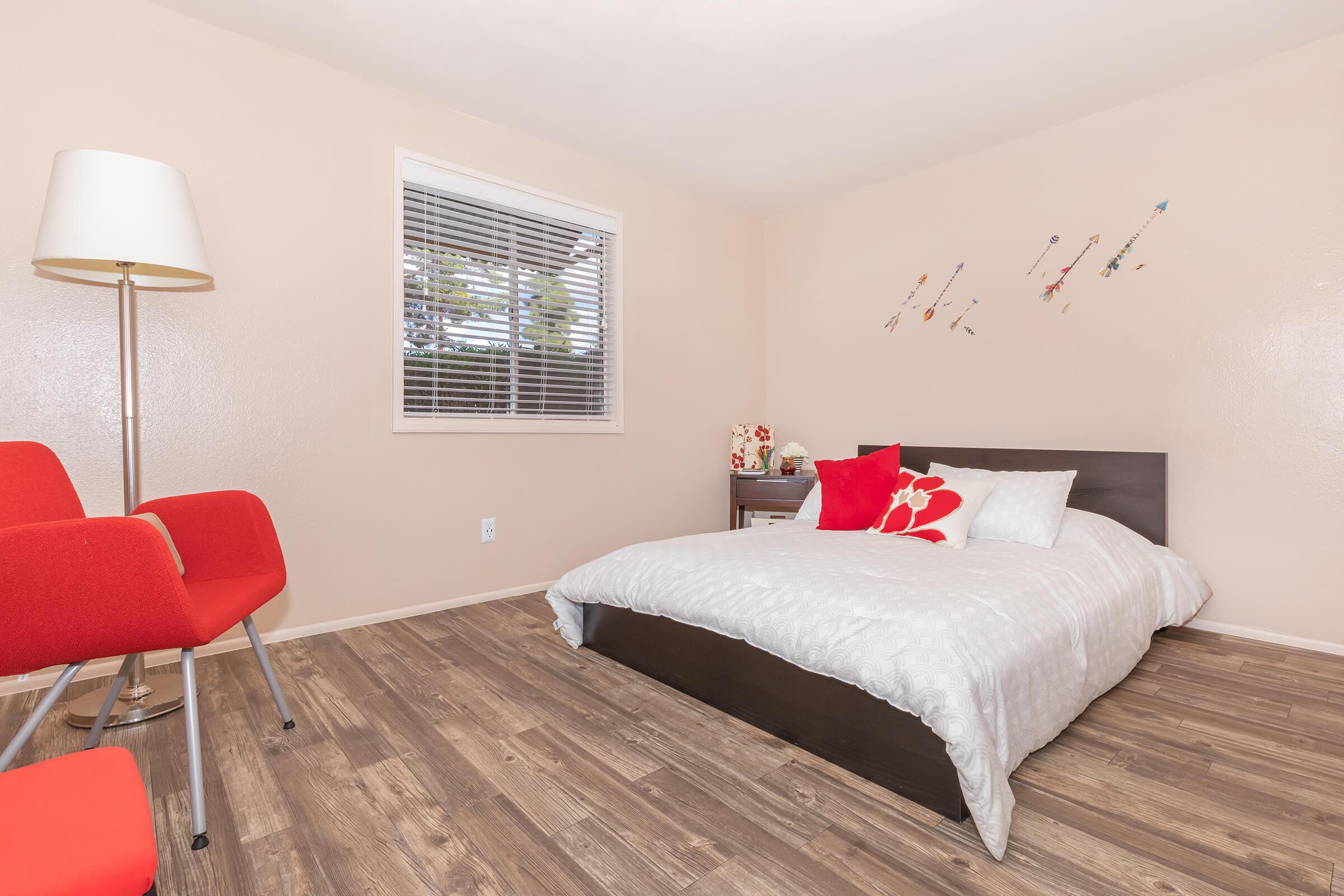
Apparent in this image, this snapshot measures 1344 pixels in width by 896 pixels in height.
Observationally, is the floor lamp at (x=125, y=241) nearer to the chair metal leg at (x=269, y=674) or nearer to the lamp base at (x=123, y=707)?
the lamp base at (x=123, y=707)

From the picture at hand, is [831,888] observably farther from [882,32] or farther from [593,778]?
[882,32]

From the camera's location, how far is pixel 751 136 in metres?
3.50

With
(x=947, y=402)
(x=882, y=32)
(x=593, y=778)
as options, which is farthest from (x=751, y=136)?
(x=593, y=778)

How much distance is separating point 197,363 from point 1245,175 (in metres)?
4.37

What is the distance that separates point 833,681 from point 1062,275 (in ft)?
8.79

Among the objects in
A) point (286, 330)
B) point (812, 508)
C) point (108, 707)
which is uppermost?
point (286, 330)

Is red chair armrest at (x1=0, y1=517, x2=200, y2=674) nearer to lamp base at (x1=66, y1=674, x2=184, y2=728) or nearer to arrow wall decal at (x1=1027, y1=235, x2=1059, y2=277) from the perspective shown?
lamp base at (x1=66, y1=674, x2=184, y2=728)

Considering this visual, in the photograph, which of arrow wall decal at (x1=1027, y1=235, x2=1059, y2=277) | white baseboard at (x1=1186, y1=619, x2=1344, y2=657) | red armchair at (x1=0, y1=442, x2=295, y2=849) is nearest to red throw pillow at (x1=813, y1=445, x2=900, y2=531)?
arrow wall decal at (x1=1027, y1=235, x2=1059, y2=277)

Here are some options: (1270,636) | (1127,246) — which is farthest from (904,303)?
(1270,636)

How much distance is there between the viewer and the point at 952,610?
1.71 meters

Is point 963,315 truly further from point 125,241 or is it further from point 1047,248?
point 125,241

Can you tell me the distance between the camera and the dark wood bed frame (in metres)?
1.58

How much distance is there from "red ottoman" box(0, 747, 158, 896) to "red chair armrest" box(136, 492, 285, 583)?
1264 mm

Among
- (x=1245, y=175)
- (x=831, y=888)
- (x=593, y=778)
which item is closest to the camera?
(x=831, y=888)
